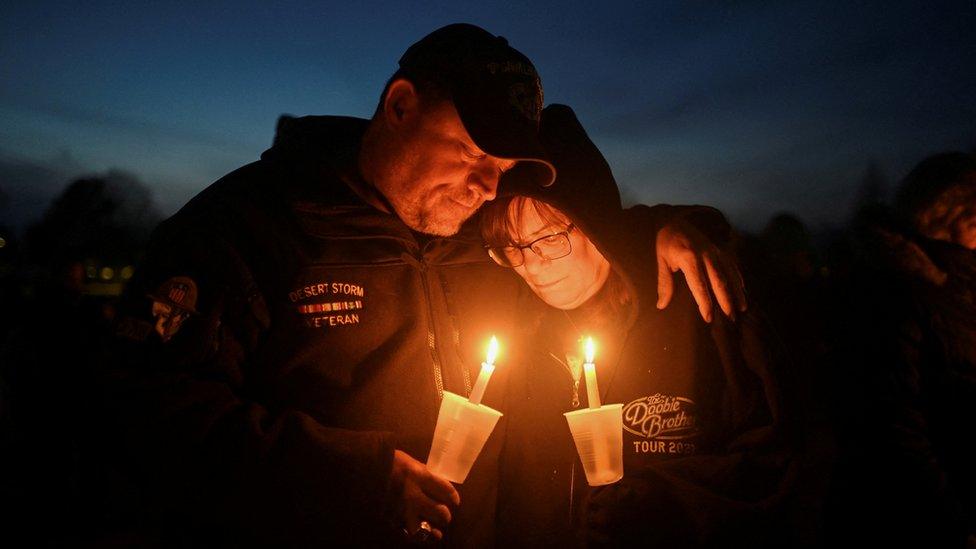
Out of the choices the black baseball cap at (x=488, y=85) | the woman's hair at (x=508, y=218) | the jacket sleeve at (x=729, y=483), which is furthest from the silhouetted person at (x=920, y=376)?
the black baseball cap at (x=488, y=85)

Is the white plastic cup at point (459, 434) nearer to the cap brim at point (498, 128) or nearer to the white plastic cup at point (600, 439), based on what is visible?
the white plastic cup at point (600, 439)

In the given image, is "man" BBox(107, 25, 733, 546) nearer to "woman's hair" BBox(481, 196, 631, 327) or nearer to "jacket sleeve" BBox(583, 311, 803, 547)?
"woman's hair" BBox(481, 196, 631, 327)

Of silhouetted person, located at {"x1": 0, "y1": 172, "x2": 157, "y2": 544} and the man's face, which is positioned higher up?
the man's face

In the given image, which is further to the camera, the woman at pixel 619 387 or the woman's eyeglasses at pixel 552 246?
the woman's eyeglasses at pixel 552 246

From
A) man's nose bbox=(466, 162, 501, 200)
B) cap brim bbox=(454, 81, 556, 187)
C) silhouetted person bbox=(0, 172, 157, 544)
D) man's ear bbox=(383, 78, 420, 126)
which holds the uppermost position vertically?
man's ear bbox=(383, 78, 420, 126)

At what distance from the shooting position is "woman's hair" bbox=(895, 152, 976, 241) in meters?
3.32

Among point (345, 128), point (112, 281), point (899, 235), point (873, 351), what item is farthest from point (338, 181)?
point (112, 281)

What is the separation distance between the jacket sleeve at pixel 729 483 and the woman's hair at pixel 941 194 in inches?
83.3

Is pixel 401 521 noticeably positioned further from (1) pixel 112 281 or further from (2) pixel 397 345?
(1) pixel 112 281

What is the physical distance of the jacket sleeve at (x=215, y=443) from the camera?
187 centimetres

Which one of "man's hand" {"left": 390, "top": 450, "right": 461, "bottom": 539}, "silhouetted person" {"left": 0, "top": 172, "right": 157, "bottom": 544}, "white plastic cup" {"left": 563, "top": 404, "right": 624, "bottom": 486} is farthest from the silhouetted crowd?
"silhouetted person" {"left": 0, "top": 172, "right": 157, "bottom": 544}

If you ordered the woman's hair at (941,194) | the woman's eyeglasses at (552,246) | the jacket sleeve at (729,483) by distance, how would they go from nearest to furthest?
the jacket sleeve at (729,483) → the woman's eyeglasses at (552,246) → the woman's hair at (941,194)

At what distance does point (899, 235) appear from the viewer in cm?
336

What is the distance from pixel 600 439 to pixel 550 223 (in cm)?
119
